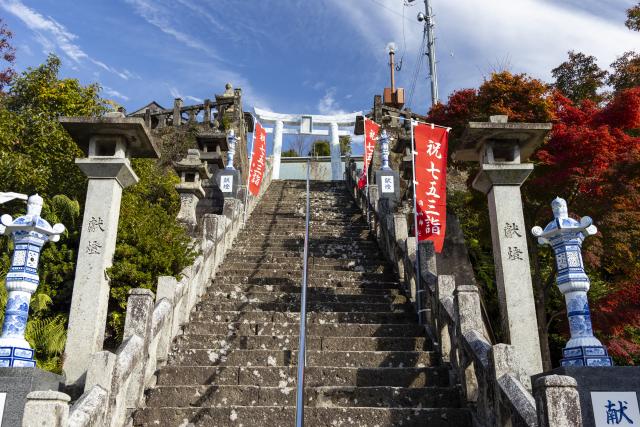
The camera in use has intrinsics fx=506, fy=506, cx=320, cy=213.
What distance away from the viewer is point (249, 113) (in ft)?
93.8

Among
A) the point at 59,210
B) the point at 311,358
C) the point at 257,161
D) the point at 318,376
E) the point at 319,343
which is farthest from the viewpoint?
the point at 257,161

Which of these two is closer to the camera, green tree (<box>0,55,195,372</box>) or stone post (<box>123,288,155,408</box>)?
stone post (<box>123,288,155,408</box>)

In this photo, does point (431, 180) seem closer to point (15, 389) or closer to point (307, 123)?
point (15, 389)

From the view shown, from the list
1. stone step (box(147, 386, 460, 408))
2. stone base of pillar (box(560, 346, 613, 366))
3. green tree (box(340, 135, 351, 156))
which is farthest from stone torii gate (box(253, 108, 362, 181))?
stone base of pillar (box(560, 346, 613, 366))

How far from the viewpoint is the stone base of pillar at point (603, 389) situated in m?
3.83

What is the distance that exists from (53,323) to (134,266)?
1.68m

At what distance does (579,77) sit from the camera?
42.9ft

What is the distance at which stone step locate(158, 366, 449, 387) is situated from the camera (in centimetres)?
596

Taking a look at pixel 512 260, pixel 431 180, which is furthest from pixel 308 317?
pixel 431 180

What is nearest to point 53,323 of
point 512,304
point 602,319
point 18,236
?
point 18,236

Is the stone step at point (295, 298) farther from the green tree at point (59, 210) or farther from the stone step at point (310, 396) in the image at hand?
the stone step at point (310, 396)

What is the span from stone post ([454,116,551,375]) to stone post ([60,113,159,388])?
4965 millimetres

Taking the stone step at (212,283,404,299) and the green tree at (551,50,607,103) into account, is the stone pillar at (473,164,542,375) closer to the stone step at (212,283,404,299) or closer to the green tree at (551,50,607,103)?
the stone step at (212,283,404,299)

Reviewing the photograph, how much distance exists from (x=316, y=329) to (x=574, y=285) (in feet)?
11.8
